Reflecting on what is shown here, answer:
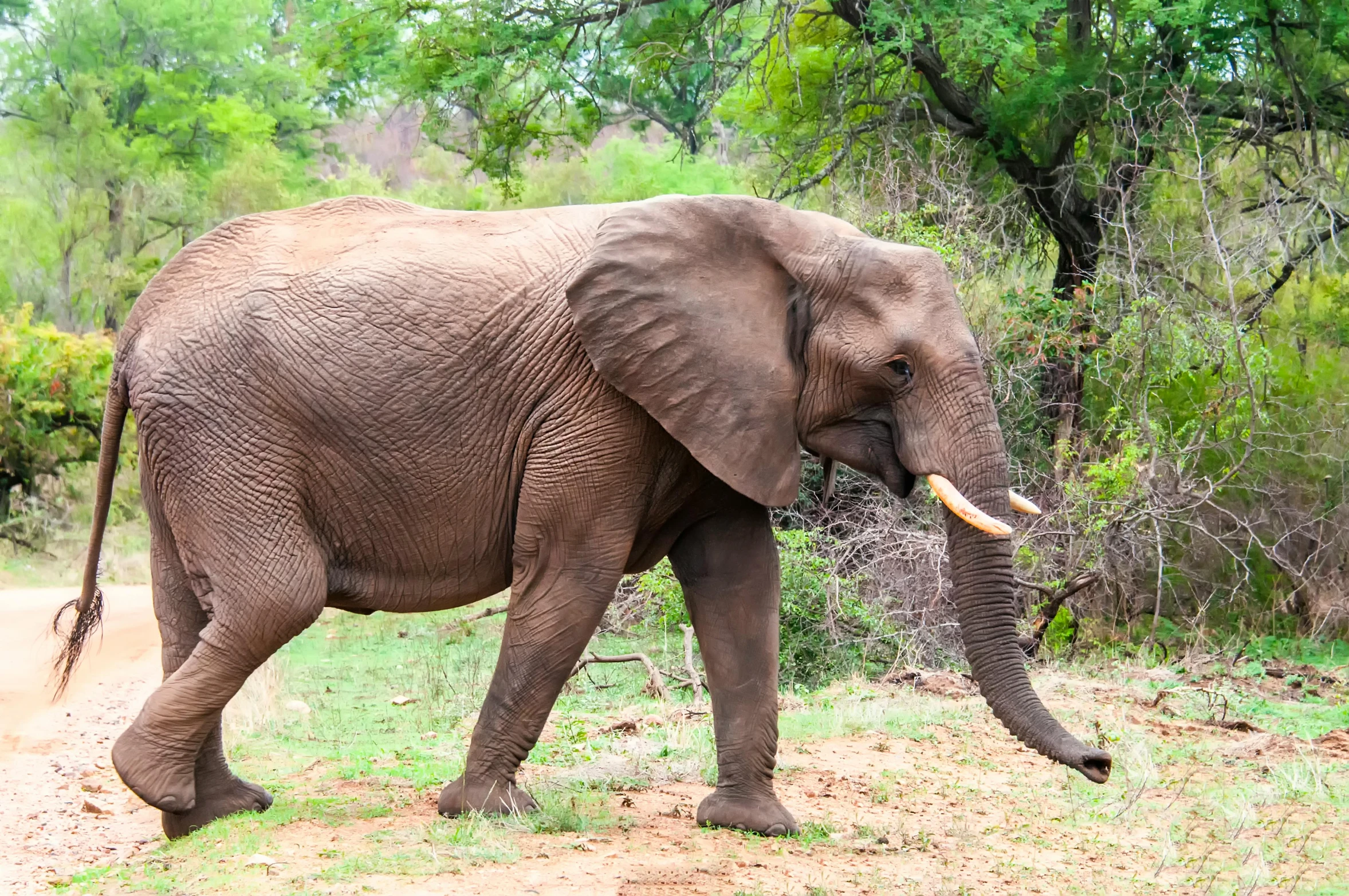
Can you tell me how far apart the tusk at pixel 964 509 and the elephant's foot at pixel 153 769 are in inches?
128

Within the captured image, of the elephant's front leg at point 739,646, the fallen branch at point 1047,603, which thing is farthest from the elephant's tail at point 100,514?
the fallen branch at point 1047,603

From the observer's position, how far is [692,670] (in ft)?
34.0

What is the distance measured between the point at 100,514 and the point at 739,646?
2.95m

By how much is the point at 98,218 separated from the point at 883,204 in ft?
78.7

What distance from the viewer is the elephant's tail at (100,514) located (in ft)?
22.2

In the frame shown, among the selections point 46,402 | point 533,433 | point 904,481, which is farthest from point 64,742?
point 46,402

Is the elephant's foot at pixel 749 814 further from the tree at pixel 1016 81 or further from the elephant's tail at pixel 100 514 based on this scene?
the tree at pixel 1016 81

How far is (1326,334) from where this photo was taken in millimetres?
15172

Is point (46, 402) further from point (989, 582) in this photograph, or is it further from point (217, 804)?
point (989, 582)

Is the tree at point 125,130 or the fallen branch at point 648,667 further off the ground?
the tree at point 125,130

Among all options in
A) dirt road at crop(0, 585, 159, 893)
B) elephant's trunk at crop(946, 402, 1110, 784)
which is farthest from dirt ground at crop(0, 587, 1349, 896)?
elephant's trunk at crop(946, 402, 1110, 784)

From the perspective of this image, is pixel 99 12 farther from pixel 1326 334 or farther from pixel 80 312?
pixel 1326 334

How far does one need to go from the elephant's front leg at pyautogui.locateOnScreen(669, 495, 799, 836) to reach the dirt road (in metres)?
2.80

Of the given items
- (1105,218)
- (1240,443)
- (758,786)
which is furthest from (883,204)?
(758,786)
